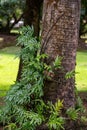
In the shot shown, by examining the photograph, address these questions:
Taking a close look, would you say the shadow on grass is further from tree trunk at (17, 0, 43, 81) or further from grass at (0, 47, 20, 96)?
tree trunk at (17, 0, 43, 81)

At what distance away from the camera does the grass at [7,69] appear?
11.5m

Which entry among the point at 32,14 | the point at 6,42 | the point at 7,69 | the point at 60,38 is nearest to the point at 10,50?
the point at 6,42

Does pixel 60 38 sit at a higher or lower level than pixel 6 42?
higher

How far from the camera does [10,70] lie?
1484 cm

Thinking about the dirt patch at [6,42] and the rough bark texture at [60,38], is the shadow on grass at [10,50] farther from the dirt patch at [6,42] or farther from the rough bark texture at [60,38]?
the rough bark texture at [60,38]

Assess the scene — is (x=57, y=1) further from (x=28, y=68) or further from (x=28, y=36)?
(x=28, y=68)

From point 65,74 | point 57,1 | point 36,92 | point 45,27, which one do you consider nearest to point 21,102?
point 36,92

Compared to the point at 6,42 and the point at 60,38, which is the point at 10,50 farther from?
the point at 60,38

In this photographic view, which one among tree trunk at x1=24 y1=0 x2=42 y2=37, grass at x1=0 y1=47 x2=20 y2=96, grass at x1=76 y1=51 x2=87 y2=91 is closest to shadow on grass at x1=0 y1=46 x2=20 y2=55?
grass at x1=0 y1=47 x2=20 y2=96

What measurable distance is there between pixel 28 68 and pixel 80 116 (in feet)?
3.97

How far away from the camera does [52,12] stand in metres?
5.14

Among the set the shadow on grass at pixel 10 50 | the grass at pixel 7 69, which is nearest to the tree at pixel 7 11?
the shadow on grass at pixel 10 50

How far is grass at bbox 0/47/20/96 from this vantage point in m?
11.5

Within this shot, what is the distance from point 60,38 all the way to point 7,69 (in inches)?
402
